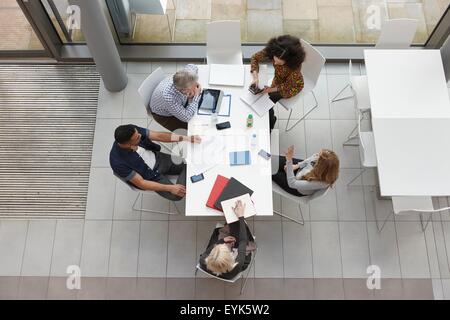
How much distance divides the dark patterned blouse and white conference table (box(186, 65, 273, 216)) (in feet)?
1.03

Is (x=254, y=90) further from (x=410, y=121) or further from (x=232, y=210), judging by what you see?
(x=410, y=121)

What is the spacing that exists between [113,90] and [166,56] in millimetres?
782

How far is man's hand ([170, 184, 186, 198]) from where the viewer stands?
391cm

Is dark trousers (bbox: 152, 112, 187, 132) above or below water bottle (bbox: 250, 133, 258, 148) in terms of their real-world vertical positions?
above

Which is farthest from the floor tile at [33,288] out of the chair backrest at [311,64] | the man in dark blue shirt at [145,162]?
the chair backrest at [311,64]

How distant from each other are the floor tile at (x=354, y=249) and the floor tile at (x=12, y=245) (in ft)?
11.2

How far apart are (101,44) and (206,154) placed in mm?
1758

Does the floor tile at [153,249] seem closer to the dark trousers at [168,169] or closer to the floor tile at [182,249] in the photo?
the floor tile at [182,249]

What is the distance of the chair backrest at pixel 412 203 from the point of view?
403cm

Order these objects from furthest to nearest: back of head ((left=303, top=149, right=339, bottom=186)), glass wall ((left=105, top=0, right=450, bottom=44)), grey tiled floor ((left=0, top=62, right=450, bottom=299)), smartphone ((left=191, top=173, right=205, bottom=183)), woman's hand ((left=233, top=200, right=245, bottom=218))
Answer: glass wall ((left=105, top=0, right=450, bottom=44)) → grey tiled floor ((left=0, top=62, right=450, bottom=299)) → smartphone ((left=191, top=173, right=205, bottom=183)) → woman's hand ((left=233, top=200, right=245, bottom=218)) → back of head ((left=303, top=149, right=339, bottom=186))

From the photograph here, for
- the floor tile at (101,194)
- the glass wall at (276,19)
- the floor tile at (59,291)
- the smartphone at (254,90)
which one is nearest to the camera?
the smartphone at (254,90)

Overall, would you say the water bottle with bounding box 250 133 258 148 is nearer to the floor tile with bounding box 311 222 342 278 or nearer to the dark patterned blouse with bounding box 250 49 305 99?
the dark patterned blouse with bounding box 250 49 305 99

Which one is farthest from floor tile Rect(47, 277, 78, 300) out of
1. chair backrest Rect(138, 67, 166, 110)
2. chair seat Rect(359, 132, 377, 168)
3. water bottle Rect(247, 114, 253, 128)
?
chair seat Rect(359, 132, 377, 168)

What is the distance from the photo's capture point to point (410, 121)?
4012 millimetres
